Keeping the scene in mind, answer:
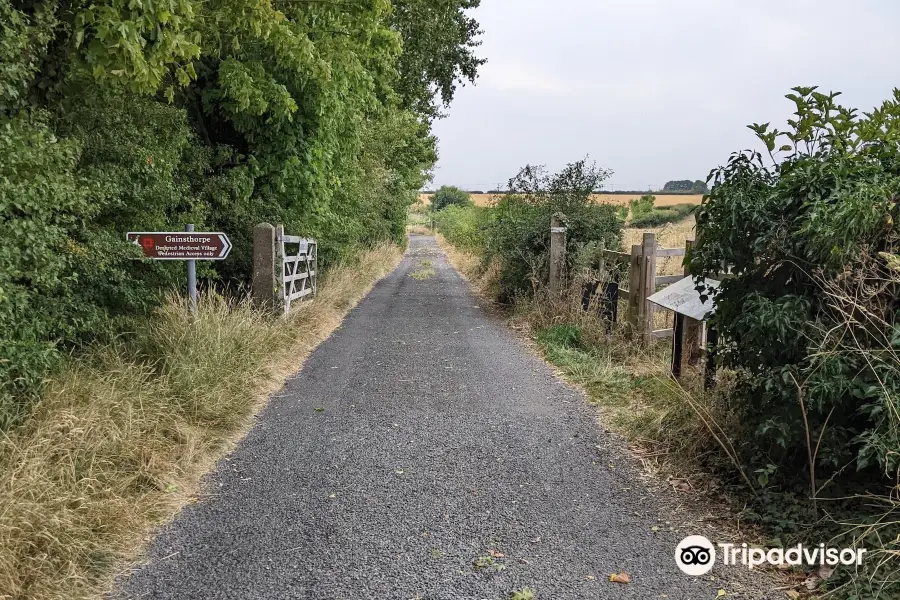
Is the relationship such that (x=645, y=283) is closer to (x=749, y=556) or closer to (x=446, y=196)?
(x=749, y=556)

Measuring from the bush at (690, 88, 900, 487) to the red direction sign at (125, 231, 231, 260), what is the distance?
475 centimetres

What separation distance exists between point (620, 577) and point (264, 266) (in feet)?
24.0

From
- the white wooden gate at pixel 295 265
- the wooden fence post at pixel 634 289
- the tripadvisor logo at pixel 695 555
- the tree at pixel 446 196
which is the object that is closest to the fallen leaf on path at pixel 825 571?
the tripadvisor logo at pixel 695 555

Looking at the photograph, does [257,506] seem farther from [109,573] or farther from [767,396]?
[767,396]

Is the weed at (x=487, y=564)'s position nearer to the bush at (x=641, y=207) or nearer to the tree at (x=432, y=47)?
the tree at (x=432, y=47)

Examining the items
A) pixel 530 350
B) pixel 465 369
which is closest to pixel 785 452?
pixel 465 369

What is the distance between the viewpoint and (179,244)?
254 inches

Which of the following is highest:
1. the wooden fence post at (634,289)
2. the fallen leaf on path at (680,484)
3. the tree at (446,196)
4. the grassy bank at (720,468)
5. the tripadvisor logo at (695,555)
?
the tree at (446,196)

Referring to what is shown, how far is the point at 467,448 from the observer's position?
5.03 metres

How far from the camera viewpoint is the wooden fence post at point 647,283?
797 cm

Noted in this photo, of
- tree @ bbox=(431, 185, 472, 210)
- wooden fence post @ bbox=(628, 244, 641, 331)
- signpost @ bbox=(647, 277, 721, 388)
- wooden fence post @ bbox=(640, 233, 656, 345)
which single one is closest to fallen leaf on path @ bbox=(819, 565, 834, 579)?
signpost @ bbox=(647, 277, 721, 388)

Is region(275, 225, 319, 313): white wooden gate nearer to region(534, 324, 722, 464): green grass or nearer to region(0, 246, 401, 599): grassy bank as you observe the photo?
region(0, 246, 401, 599): grassy bank

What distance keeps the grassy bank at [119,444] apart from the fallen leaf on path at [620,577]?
2.52 m

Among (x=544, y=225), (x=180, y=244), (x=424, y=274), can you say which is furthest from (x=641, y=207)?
(x=180, y=244)
